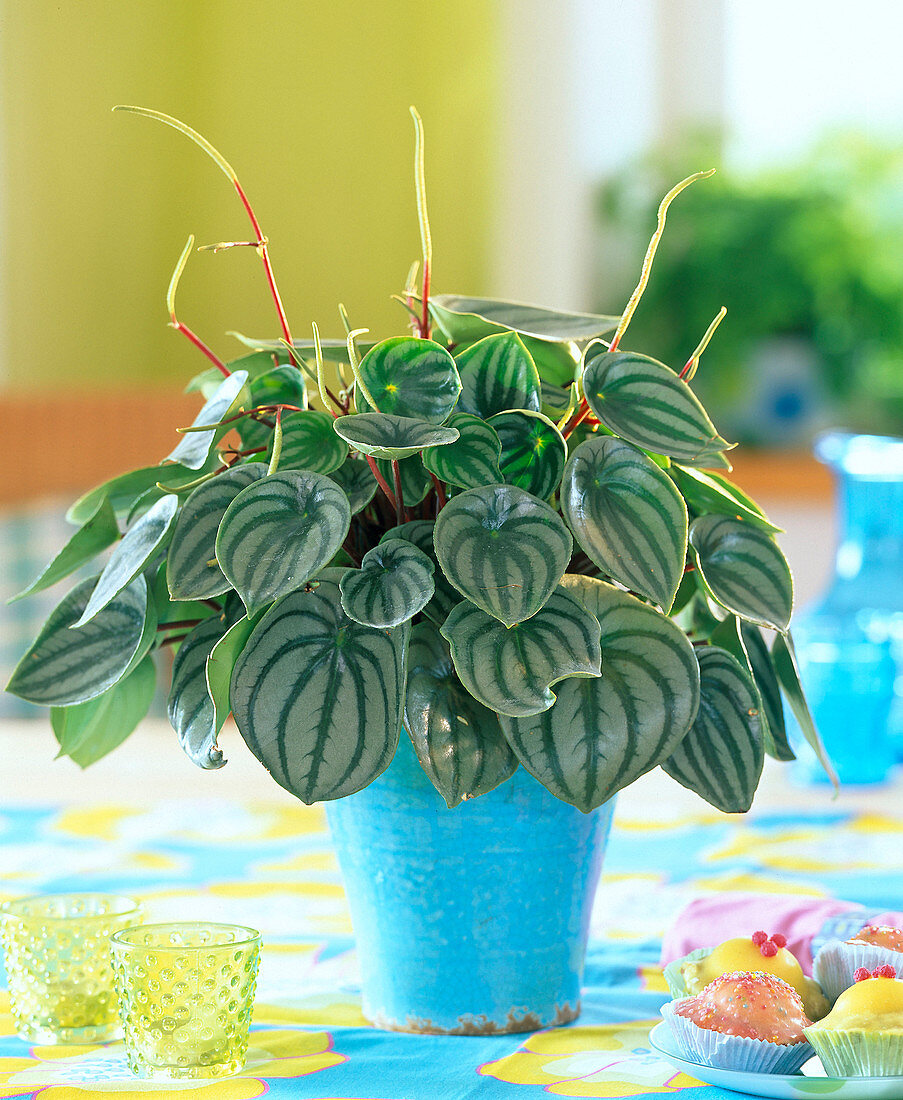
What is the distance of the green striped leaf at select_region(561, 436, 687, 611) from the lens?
460 mm

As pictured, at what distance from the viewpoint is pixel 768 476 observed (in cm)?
293

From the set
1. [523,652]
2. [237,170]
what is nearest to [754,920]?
[523,652]

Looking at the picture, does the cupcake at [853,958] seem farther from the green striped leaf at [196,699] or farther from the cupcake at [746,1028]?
the green striped leaf at [196,699]

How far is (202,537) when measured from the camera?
487mm

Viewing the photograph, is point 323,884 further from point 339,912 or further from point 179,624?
point 179,624

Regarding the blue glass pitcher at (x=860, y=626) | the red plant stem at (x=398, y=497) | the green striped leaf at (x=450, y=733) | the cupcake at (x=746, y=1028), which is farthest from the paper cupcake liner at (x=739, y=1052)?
the blue glass pitcher at (x=860, y=626)

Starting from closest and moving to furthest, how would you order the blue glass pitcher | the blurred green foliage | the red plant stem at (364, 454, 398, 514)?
the red plant stem at (364, 454, 398, 514)
the blue glass pitcher
the blurred green foliage

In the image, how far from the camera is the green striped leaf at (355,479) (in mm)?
508

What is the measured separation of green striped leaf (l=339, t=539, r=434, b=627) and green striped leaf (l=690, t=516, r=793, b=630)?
117 mm

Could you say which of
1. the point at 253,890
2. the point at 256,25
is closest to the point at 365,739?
the point at 253,890

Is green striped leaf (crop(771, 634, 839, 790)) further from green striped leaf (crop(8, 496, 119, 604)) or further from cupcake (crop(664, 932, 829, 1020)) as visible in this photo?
green striped leaf (crop(8, 496, 119, 604))

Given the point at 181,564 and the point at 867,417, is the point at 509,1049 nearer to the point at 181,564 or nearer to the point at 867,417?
the point at 181,564

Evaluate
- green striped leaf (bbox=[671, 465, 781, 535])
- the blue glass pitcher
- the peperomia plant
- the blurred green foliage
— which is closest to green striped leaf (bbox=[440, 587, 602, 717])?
the peperomia plant

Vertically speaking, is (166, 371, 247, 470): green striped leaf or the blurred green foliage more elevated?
the blurred green foliage
